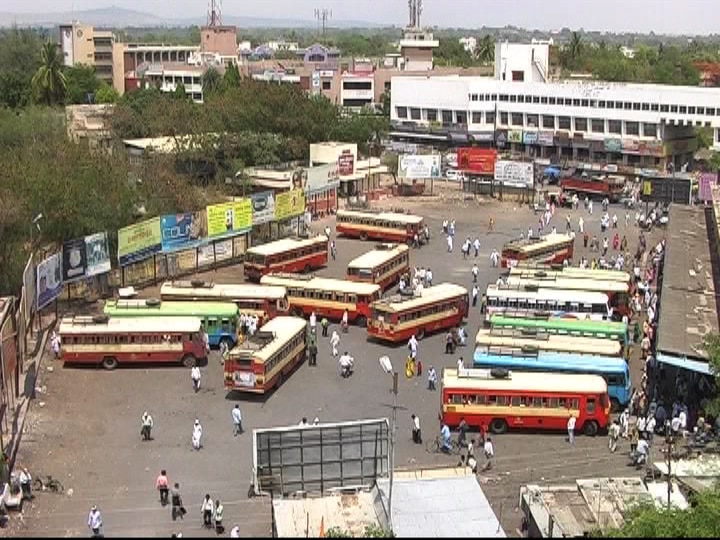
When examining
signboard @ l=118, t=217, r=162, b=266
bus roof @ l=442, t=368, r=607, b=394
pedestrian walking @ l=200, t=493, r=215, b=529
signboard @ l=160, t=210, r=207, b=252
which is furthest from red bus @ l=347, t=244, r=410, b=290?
pedestrian walking @ l=200, t=493, r=215, b=529

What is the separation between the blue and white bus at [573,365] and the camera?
27688mm

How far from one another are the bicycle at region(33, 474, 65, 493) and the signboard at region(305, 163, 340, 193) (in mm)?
32510

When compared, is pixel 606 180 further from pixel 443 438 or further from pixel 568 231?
pixel 443 438

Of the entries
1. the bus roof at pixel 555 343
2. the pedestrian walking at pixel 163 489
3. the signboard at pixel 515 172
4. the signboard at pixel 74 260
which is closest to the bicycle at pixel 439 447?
the bus roof at pixel 555 343

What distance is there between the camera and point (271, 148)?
6194 cm

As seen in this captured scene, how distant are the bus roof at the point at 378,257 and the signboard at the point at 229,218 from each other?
6015 mm

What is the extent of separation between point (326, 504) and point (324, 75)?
85840 mm

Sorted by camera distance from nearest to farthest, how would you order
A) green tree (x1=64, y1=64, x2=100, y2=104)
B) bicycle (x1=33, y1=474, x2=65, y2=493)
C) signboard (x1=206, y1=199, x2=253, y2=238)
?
bicycle (x1=33, y1=474, x2=65, y2=493), signboard (x1=206, y1=199, x2=253, y2=238), green tree (x1=64, y1=64, x2=100, y2=104)

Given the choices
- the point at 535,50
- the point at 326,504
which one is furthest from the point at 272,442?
the point at 535,50

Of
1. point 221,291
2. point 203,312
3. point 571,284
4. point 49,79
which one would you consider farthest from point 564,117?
point 203,312

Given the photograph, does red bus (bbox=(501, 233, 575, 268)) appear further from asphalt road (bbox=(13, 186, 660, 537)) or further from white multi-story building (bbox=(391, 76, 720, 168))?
white multi-story building (bbox=(391, 76, 720, 168))

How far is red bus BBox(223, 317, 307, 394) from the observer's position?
27.5 m

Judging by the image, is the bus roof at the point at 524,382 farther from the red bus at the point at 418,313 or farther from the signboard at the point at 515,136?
the signboard at the point at 515,136

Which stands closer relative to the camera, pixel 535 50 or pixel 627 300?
pixel 627 300
